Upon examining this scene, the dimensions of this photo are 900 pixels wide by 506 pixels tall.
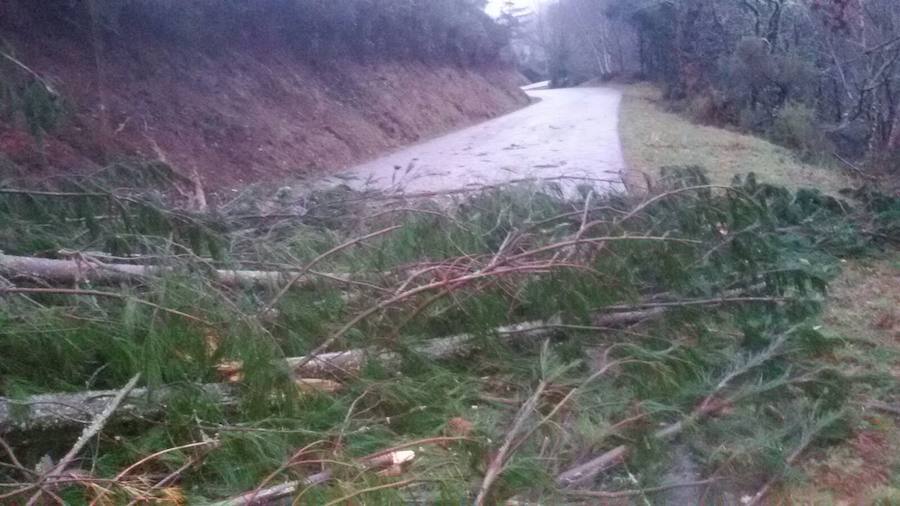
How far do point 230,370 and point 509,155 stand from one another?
14.0 metres

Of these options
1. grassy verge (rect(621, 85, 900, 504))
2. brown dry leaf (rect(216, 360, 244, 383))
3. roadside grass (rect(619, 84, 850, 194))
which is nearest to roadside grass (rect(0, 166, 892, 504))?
brown dry leaf (rect(216, 360, 244, 383))

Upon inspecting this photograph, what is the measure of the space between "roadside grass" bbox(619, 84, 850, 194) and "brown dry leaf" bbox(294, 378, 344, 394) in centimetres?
556

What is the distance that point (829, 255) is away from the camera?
768 cm

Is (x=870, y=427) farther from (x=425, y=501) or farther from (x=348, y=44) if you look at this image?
(x=348, y=44)

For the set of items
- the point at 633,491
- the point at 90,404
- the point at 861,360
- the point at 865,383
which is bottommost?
the point at 861,360

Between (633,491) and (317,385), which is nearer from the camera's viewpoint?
(633,491)

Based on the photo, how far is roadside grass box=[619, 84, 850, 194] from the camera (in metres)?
12.6

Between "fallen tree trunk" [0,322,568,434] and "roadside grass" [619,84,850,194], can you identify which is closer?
"fallen tree trunk" [0,322,568,434]

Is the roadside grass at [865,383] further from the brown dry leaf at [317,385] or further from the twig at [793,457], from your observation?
the brown dry leaf at [317,385]

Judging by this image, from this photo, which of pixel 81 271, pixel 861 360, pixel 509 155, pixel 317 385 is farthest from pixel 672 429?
pixel 509 155

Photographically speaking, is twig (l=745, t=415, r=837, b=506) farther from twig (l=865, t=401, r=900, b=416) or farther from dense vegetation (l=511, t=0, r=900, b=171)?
dense vegetation (l=511, t=0, r=900, b=171)

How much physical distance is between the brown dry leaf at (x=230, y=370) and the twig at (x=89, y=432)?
0.42 m

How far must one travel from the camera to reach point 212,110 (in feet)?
55.6

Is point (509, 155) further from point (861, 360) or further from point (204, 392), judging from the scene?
point (204, 392)
